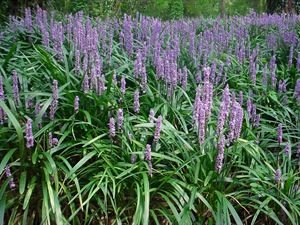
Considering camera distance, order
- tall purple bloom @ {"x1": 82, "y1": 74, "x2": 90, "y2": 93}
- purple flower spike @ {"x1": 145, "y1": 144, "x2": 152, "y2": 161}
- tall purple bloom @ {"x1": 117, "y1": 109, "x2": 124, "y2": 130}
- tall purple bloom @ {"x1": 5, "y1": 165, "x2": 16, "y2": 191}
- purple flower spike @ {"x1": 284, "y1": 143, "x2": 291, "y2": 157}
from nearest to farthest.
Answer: tall purple bloom @ {"x1": 5, "y1": 165, "x2": 16, "y2": 191}
purple flower spike @ {"x1": 145, "y1": 144, "x2": 152, "y2": 161}
tall purple bloom @ {"x1": 117, "y1": 109, "x2": 124, "y2": 130}
purple flower spike @ {"x1": 284, "y1": 143, "x2": 291, "y2": 157}
tall purple bloom @ {"x1": 82, "y1": 74, "x2": 90, "y2": 93}

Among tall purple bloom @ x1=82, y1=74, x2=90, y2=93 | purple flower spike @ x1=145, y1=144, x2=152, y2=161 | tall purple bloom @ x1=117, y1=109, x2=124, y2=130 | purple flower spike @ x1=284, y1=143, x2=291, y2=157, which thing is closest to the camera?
purple flower spike @ x1=145, y1=144, x2=152, y2=161

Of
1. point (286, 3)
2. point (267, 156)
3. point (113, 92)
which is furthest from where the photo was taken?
point (286, 3)

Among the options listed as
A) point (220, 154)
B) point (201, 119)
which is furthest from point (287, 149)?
point (201, 119)

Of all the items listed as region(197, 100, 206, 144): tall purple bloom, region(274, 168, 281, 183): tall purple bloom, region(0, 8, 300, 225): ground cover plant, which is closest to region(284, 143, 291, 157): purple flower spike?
region(0, 8, 300, 225): ground cover plant

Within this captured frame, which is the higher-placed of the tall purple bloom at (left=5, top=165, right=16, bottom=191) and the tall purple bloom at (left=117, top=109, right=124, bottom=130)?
the tall purple bloom at (left=117, top=109, right=124, bottom=130)

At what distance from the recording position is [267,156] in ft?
11.0

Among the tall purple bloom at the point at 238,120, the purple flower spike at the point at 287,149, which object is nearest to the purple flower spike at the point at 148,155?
the tall purple bloom at the point at 238,120

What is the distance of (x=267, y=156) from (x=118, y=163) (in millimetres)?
1213

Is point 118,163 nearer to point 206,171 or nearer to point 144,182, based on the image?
point 144,182

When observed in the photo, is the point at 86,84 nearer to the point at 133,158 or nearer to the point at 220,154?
the point at 133,158

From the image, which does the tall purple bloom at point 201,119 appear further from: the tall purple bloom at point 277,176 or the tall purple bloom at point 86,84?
the tall purple bloom at point 86,84

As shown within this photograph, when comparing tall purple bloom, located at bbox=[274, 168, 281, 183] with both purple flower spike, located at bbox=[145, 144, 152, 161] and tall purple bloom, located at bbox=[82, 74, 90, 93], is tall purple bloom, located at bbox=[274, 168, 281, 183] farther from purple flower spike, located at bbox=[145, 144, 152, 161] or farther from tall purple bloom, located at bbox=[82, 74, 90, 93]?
tall purple bloom, located at bbox=[82, 74, 90, 93]

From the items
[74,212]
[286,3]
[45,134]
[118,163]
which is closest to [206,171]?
[118,163]

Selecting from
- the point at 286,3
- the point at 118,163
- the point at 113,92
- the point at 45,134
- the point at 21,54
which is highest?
the point at 286,3
